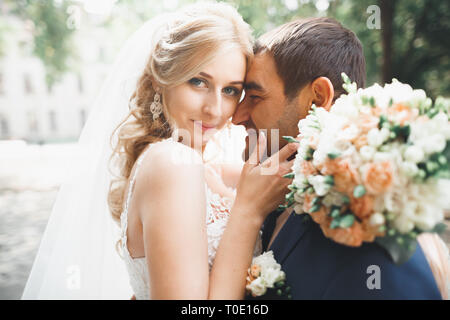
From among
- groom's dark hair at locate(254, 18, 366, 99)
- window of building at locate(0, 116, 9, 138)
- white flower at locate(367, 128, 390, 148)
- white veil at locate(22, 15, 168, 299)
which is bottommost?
window of building at locate(0, 116, 9, 138)

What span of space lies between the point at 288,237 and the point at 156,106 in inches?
46.2

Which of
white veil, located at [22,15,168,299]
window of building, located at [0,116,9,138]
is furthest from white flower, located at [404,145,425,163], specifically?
window of building, located at [0,116,9,138]

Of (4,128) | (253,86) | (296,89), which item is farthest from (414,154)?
(4,128)

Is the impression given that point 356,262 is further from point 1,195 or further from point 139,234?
point 1,195

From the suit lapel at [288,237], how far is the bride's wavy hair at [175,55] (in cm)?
92

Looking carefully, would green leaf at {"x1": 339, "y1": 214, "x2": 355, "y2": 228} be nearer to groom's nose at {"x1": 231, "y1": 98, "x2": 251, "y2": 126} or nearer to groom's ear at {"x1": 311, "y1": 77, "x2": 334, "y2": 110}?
groom's ear at {"x1": 311, "y1": 77, "x2": 334, "y2": 110}

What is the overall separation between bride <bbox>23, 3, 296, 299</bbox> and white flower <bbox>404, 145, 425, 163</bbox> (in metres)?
0.75

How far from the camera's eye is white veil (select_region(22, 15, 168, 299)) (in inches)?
101

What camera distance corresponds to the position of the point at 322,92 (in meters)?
2.12

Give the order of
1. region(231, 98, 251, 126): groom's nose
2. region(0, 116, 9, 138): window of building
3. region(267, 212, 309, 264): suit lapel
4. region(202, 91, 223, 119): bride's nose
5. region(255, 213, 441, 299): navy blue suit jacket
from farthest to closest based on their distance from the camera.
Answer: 1. region(0, 116, 9, 138): window of building
2. region(231, 98, 251, 126): groom's nose
3. region(202, 91, 223, 119): bride's nose
4. region(267, 212, 309, 264): suit lapel
5. region(255, 213, 441, 299): navy blue suit jacket

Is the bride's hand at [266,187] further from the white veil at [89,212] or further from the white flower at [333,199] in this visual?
the white veil at [89,212]

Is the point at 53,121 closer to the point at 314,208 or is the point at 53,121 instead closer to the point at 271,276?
the point at 271,276

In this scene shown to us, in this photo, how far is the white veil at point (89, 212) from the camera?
257cm
